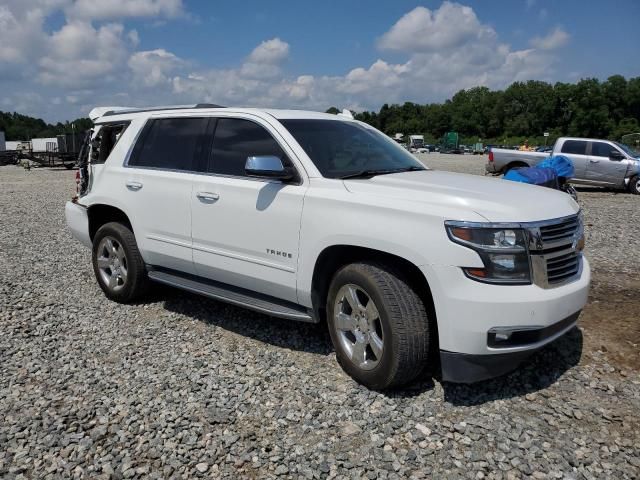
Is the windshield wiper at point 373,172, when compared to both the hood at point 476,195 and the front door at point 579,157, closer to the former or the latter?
the hood at point 476,195

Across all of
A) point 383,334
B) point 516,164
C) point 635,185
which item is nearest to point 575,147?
point 516,164

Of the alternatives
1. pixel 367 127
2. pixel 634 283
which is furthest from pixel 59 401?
pixel 634 283

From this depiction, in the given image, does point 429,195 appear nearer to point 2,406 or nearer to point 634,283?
point 2,406

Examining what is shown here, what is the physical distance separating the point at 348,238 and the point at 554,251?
4.22 feet

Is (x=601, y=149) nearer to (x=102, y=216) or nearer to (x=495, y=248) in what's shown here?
(x=102, y=216)

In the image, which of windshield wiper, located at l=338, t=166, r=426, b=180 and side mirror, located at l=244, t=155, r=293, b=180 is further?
windshield wiper, located at l=338, t=166, r=426, b=180

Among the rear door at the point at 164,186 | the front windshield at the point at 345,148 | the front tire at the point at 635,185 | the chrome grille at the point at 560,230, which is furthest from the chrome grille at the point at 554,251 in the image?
the front tire at the point at 635,185

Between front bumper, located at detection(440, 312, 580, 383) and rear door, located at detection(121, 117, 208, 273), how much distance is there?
2.47m

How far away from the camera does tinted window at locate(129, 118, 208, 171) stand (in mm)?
4801

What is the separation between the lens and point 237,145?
4469 millimetres

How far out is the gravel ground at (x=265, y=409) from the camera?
291 centimetres

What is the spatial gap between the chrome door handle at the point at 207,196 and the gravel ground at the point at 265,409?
3.99 feet

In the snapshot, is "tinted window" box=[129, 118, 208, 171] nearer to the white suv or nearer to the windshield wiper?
the white suv

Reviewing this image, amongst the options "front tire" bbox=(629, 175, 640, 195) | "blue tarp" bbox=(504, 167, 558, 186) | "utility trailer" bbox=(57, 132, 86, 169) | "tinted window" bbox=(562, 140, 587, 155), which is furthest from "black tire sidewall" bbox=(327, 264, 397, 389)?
"utility trailer" bbox=(57, 132, 86, 169)
